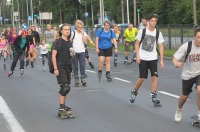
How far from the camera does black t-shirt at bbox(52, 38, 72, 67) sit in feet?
27.0

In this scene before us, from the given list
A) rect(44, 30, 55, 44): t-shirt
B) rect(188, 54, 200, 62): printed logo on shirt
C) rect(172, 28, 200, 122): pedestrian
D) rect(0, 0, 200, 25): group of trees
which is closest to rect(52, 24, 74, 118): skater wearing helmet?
rect(172, 28, 200, 122): pedestrian

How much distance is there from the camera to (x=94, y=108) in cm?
909

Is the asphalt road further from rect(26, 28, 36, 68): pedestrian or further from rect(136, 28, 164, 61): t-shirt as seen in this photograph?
rect(26, 28, 36, 68): pedestrian

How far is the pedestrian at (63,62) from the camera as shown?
8.20 m

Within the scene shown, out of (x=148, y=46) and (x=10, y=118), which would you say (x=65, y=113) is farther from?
(x=148, y=46)

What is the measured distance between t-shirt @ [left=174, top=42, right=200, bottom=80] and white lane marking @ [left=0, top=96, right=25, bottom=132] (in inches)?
106

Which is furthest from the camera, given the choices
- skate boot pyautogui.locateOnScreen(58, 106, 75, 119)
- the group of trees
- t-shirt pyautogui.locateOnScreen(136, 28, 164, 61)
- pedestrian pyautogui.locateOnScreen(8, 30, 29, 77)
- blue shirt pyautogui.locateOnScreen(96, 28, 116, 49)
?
the group of trees

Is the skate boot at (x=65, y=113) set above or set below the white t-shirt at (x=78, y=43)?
below

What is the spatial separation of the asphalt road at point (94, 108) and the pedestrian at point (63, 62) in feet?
1.40

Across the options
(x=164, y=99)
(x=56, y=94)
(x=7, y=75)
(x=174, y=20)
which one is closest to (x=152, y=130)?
(x=164, y=99)

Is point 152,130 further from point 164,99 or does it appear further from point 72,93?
point 72,93

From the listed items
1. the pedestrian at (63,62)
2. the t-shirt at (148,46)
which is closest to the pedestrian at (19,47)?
the t-shirt at (148,46)

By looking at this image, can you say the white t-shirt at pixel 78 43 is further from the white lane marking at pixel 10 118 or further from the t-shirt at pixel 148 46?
the t-shirt at pixel 148 46

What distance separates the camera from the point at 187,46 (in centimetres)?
717
